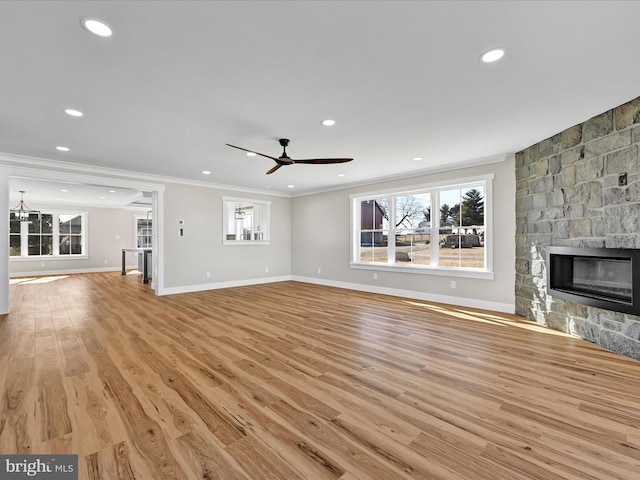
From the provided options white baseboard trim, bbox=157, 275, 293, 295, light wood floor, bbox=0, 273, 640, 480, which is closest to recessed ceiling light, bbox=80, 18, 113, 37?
light wood floor, bbox=0, 273, 640, 480

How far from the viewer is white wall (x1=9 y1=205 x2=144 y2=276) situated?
31.6 feet

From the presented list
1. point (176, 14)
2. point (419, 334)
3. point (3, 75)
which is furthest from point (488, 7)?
point (3, 75)

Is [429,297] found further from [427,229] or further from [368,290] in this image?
[368,290]

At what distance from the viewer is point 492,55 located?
2.09 m

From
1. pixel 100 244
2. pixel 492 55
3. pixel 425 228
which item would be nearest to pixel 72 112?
pixel 492 55

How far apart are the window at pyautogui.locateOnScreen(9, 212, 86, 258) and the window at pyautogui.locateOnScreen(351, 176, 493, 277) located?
967cm

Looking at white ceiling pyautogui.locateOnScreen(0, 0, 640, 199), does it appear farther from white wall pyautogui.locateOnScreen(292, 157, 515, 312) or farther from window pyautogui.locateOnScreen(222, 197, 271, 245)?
window pyautogui.locateOnScreen(222, 197, 271, 245)

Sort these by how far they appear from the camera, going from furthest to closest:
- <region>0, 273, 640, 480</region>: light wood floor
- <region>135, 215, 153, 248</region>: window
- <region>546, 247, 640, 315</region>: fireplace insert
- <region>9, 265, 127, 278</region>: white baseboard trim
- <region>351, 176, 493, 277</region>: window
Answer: <region>135, 215, 153, 248</region>: window
<region>9, 265, 127, 278</region>: white baseboard trim
<region>351, 176, 493, 277</region>: window
<region>546, 247, 640, 315</region>: fireplace insert
<region>0, 273, 640, 480</region>: light wood floor

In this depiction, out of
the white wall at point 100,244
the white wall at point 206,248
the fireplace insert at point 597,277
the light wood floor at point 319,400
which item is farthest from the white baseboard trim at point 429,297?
the white wall at point 100,244

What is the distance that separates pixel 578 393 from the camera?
7.35ft

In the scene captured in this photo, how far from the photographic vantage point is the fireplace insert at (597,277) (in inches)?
114

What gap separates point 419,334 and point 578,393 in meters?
1.56

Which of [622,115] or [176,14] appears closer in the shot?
[176,14]

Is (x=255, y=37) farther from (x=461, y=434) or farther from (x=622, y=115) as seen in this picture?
(x=622, y=115)
